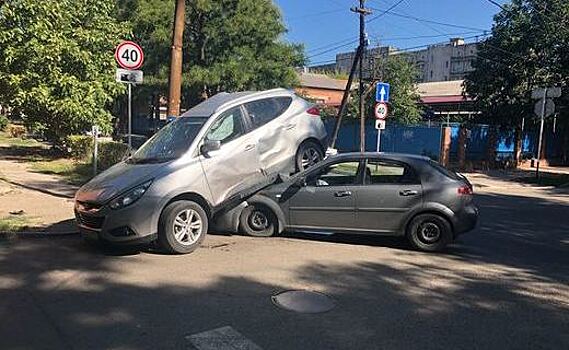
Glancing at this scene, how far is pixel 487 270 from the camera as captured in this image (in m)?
7.27

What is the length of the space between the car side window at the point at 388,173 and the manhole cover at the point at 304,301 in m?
2.97

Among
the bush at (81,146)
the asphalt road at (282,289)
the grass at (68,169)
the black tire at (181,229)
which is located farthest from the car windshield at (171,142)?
the bush at (81,146)

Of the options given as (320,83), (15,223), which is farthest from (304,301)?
(320,83)

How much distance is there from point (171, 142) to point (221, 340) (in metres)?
4.10

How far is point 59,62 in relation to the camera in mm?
17922

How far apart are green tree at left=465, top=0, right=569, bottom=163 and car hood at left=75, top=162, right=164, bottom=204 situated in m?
25.3

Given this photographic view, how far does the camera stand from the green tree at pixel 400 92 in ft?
117

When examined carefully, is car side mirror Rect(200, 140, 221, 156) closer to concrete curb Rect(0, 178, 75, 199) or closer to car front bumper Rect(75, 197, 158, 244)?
car front bumper Rect(75, 197, 158, 244)

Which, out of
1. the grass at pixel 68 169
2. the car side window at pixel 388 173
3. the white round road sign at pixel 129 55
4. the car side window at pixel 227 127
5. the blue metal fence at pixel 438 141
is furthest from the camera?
the blue metal fence at pixel 438 141

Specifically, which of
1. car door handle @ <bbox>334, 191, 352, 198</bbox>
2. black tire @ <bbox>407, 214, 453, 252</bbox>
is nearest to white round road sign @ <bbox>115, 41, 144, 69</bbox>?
car door handle @ <bbox>334, 191, 352, 198</bbox>

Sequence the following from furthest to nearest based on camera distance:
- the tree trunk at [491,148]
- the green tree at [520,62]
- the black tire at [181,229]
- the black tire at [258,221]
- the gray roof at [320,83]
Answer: the gray roof at [320,83], the green tree at [520,62], the tree trunk at [491,148], the black tire at [258,221], the black tire at [181,229]

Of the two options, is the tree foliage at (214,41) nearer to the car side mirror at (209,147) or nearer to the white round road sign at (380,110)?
the white round road sign at (380,110)

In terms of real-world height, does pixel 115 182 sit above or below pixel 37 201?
above

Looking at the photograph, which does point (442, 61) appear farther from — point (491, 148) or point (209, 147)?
point (209, 147)
